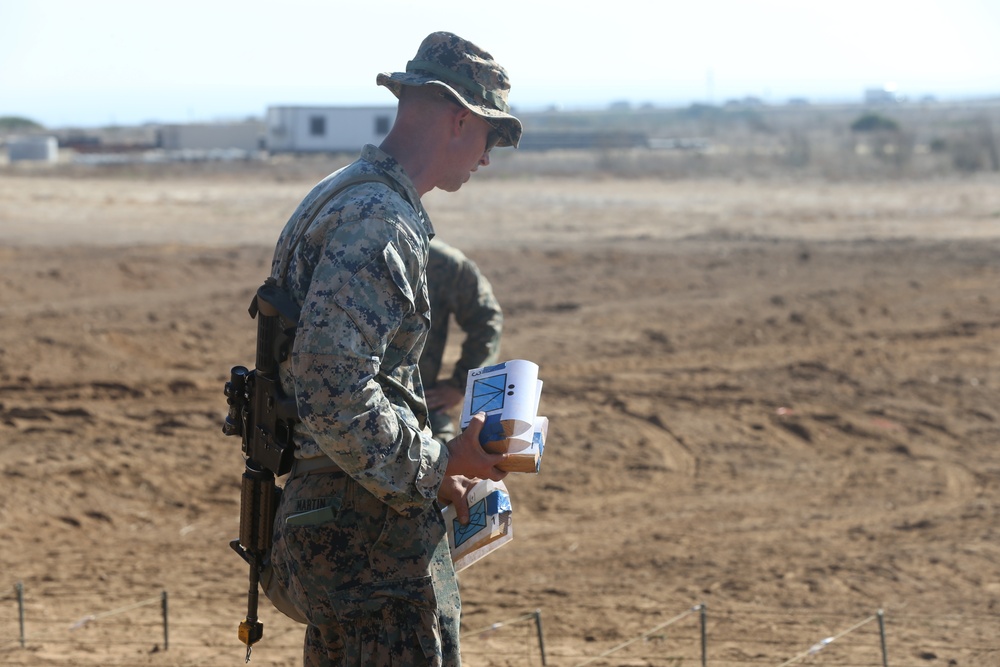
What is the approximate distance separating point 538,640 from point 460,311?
68.2 inches

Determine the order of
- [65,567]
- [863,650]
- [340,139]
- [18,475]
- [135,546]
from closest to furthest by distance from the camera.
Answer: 1. [863,650]
2. [65,567]
3. [135,546]
4. [18,475]
5. [340,139]

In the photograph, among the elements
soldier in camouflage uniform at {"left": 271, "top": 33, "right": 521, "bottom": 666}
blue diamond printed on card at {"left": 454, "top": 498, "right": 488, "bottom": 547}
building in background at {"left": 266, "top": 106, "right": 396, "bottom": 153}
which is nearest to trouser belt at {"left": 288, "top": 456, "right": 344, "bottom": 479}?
soldier in camouflage uniform at {"left": 271, "top": 33, "right": 521, "bottom": 666}

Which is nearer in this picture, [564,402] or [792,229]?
[564,402]

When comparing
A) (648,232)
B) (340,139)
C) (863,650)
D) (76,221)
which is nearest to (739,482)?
(863,650)

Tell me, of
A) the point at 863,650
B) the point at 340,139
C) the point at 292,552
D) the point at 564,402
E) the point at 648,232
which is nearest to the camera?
the point at 292,552

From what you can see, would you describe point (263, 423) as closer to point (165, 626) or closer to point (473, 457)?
point (473, 457)

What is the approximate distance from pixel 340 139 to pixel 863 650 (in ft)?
142

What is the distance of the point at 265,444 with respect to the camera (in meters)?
2.91

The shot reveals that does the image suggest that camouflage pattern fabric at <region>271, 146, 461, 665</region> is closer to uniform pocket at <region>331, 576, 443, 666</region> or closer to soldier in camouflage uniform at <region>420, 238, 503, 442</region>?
uniform pocket at <region>331, 576, 443, 666</region>

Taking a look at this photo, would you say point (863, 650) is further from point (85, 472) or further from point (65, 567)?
point (85, 472)

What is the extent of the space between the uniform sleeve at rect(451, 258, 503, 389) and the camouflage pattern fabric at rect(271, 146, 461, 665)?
8.91 feet

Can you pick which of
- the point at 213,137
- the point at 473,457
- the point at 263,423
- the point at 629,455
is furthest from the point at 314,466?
the point at 213,137

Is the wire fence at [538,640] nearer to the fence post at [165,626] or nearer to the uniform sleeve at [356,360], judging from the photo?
the fence post at [165,626]

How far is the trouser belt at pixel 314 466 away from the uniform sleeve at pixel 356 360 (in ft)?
0.67
